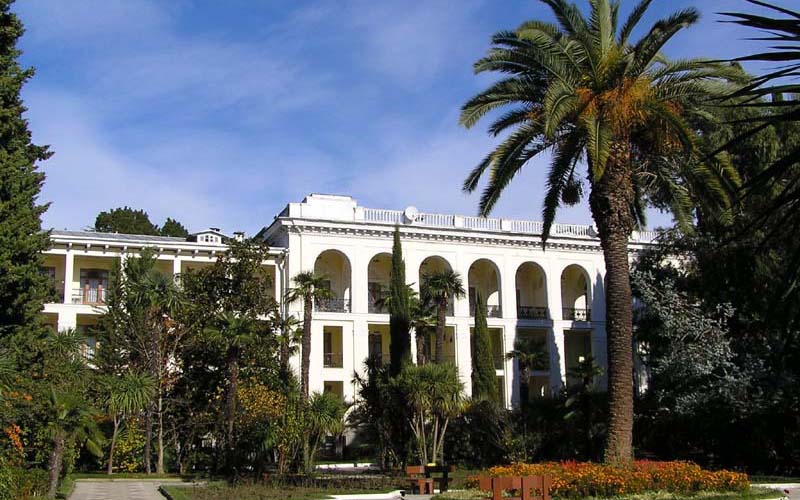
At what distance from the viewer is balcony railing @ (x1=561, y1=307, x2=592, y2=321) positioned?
153ft

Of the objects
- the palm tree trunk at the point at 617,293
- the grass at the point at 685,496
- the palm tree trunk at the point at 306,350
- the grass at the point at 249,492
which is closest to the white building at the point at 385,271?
the palm tree trunk at the point at 306,350

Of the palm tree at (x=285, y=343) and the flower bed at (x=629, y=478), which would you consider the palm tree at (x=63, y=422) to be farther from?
the palm tree at (x=285, y=343)

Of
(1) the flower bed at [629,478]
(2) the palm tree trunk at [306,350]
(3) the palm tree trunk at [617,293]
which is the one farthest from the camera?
(2) the palm tree trunk at [306,350]

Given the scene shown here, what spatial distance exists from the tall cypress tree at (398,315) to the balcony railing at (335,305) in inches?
233

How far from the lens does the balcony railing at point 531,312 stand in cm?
4597

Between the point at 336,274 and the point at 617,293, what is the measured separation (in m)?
26.5

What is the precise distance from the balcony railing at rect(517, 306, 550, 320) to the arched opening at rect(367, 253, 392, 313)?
7488mm

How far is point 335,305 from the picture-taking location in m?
42.9

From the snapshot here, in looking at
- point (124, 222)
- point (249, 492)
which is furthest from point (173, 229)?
point (249, 492)

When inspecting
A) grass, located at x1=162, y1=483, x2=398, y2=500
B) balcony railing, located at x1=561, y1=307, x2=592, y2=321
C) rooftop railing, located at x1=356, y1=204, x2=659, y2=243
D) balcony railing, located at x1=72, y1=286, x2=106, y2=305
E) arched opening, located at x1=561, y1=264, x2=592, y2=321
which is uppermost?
rooftop railing, located at x1=356, y1=204, x2=659, y2=243

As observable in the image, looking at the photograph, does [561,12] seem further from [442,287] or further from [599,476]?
[442,287]

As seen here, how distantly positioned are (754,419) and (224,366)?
19.1 m

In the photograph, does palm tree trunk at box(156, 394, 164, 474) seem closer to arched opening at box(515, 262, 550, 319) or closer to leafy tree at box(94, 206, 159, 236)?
arched opening at box(515, 262, 550, 319)

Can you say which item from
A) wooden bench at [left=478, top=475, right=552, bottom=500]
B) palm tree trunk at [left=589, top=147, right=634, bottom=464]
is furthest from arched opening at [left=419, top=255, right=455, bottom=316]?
wooden bench at [left=478, top=475, right=552, bottom=500]
